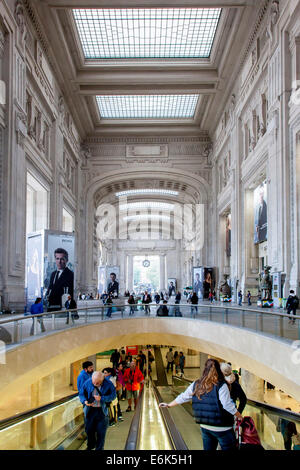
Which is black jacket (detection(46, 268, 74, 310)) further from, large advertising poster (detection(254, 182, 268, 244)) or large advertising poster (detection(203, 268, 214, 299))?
large advertising poster (detection(203, 268, 214, 299))

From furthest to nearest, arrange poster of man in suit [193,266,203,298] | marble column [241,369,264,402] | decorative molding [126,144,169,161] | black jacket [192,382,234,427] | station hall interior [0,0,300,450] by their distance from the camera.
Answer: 1. decorative molding [126,144,169,161]
2. poster of man in suit [193,266,203,298]
3. marble column [241,369,264,402]
4. station hall interior [0,0,300,450]
5. black jacket [192,382,234,427]

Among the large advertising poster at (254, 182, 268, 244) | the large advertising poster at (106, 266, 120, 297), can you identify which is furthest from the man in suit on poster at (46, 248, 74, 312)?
the large advertising poster at (106, 266, 120, 297)

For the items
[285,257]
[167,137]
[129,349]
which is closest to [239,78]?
[167,137]

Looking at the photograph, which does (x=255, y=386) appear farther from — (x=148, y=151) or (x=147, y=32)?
(x=148, y=151)

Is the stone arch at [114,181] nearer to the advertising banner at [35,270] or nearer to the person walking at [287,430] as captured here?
the advertising banner at [35,270]

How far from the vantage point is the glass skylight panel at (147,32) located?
19.3 metres

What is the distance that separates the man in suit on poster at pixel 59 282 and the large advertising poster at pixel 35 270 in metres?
0.34

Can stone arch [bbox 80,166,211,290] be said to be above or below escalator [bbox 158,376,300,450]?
above

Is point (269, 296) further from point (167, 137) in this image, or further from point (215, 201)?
point (167, 137)

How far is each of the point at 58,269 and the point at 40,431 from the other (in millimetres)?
8497

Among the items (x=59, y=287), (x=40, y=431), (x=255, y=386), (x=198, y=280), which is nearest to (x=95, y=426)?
(x=40, y=431)

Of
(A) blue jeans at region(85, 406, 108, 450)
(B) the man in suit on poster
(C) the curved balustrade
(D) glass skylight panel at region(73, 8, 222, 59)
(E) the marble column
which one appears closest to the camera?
(A) blue jeans at region(85, 406, 108, 450)

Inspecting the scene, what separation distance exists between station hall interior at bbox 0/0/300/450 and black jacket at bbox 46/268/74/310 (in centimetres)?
5

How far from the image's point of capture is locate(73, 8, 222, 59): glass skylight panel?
1931 centimetres
